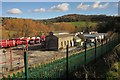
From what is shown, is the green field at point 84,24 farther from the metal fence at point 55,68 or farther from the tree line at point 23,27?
the metal fence at point 55,68

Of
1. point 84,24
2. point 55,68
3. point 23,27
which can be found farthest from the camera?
point 84,24

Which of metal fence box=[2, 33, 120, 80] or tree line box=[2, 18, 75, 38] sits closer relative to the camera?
metal fence box=[2, 33, 120, 80]

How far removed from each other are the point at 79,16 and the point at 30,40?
35.1 m

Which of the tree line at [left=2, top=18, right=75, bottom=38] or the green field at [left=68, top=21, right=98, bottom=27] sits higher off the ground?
the green field at [left=68, top=21, right=98, bottom=27]

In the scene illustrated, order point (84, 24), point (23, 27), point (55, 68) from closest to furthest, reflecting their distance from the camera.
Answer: point (55, 68), point (23, 27), point (84, 24)

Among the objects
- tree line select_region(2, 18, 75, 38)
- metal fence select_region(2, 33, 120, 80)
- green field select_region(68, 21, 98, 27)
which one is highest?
green field select_region(68, 21, 98, 27)

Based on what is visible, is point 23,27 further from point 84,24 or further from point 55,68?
point 55,68

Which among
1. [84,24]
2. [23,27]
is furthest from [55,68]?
[84,24]

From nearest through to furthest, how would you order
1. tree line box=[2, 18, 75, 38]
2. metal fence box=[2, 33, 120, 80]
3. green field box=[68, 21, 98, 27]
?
metal fence box=[2, 33, 120, 80]
tree line box=[2, 18, 75, 38]
green field box=[68, 21, 98, 27]

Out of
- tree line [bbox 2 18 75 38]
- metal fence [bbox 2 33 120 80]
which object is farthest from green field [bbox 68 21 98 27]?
metal fence [bbox 2 33 120 80]

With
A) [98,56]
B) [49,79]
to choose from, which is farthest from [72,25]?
[49,79]

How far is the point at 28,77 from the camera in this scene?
4367 mm

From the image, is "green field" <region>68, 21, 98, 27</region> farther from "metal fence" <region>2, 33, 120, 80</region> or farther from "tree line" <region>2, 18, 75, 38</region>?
"metal fence" <region>2, 33, 120, 80</region>

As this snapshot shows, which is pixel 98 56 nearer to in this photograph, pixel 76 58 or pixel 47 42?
pixel 76 58
